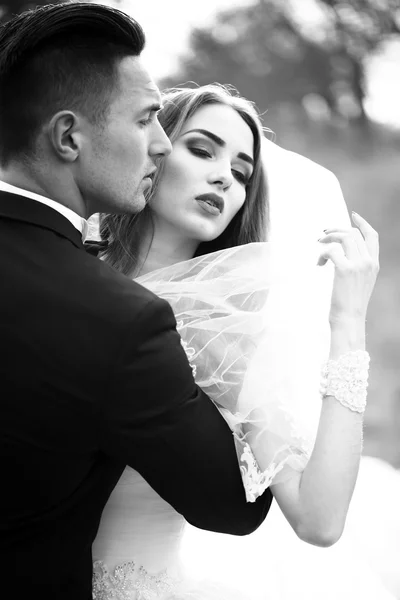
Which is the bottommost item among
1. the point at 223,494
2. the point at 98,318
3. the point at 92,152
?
the point at 223,494

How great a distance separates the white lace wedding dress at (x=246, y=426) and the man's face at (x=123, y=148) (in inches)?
13.1

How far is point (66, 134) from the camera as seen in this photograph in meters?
1.26

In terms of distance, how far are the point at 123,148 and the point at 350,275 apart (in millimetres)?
501

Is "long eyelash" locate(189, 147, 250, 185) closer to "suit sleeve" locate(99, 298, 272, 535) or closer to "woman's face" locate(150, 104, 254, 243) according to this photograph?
"woman's face" locate(150, 104, 254, 243)

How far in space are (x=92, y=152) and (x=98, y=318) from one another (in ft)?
1.12

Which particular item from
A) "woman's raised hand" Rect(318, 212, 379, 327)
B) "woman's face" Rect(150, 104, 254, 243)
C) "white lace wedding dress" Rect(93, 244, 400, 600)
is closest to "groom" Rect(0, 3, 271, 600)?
"white lace wedding dress" Rect(93, 244, 400, 600)

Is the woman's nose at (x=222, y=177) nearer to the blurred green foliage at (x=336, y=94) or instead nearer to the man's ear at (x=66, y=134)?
the man's ear at (x=66, y=134)

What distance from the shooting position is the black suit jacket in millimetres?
1113

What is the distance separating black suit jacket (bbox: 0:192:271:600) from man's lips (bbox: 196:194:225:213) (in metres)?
0.65

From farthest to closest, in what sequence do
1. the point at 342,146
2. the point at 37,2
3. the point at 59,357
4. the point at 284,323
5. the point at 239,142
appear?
the point at 342,146 → the point at 37,2 → the point at 239,142 → the point at 284,323 → the point at 59,357

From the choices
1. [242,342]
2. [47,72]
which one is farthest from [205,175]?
[47,72]

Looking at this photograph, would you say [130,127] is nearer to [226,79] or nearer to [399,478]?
[399,478]

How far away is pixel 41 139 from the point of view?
4.11 feet

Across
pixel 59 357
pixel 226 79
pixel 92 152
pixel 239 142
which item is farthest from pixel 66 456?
pixel 226 79
